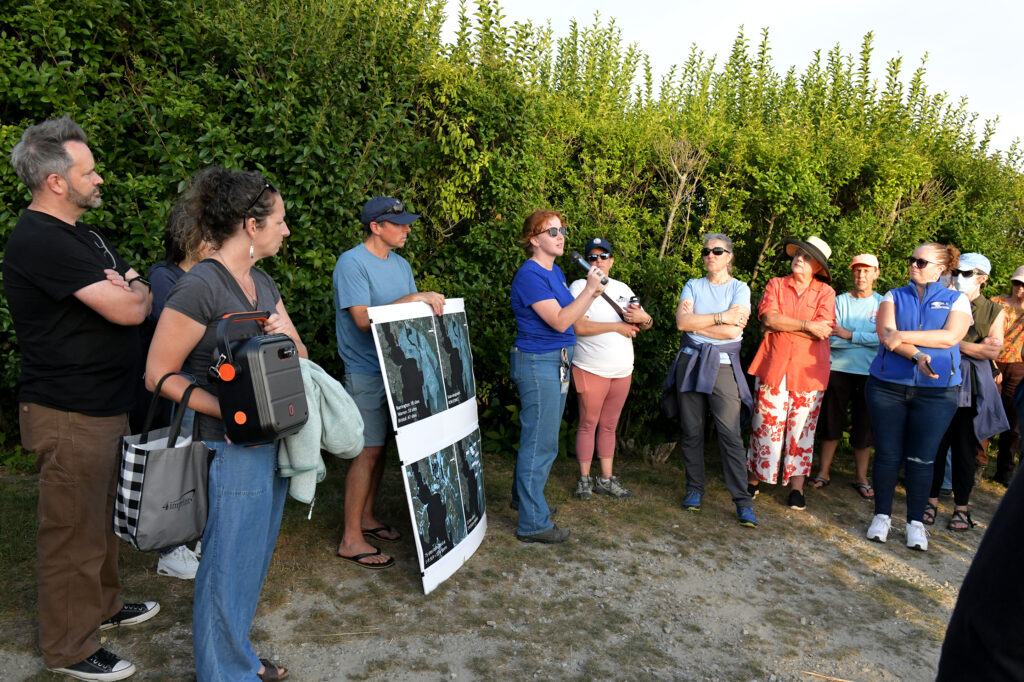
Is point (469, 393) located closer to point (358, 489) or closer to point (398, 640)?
point (358, 489)

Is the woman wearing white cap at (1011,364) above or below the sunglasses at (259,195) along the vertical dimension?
below

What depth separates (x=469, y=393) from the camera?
4.59m

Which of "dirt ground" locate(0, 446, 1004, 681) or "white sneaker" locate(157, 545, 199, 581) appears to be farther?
"white sneaker" locate(157, 545, 199, 581)

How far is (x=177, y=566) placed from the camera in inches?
157

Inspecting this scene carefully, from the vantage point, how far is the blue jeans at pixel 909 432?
493 centimetres

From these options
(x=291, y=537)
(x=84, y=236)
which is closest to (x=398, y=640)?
(x=291, y=537)

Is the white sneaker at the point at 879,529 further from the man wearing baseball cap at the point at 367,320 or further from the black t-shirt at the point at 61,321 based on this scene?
the black t-shirt at the point at 61,321

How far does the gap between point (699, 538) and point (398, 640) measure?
2.48 metres

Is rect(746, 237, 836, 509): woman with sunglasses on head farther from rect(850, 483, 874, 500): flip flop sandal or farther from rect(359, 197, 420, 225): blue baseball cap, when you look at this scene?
rect(359, 197, 420, 225): blue baseball cap

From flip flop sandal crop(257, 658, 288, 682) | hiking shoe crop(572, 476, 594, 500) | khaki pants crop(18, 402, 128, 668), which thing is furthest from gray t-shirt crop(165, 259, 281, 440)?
hiking shoe crop(572, 476, 594, 500)

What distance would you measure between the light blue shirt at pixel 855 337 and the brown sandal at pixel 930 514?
47.9 inches

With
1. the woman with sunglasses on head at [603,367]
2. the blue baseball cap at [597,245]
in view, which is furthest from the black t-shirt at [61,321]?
the blue baseball cap at [597,245]

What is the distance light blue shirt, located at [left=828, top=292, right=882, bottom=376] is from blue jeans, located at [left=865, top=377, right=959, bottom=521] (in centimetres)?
105

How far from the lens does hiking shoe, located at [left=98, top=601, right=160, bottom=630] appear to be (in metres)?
3.43
